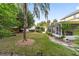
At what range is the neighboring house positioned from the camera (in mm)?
2766

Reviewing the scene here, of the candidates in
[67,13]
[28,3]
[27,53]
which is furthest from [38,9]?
[27,53]

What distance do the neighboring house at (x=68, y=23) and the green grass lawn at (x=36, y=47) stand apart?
119mm

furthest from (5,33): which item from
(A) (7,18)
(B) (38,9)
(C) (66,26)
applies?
(C) (66,26)

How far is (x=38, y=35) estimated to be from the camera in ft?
9.18

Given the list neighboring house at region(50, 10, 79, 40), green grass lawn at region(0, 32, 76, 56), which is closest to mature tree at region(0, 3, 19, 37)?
green grass lawn at region(0, 32, 76, 56)

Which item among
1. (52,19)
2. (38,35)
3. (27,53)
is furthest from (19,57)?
(52,19)

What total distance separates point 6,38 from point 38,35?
1.11 ft

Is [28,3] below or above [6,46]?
above

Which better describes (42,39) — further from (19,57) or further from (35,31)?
(19,57)

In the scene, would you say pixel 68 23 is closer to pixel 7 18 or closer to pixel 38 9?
pixel 38 9

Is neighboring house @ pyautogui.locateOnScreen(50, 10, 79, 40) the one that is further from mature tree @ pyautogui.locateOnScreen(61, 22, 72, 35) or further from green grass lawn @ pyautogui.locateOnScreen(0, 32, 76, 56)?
green grass lawn @ pyautogui.locateOnScreen(0, 32, 76, 56)

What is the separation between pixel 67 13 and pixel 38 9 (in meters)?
0.31

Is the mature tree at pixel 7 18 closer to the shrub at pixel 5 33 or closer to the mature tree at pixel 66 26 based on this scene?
the shrub at pixel 5 33

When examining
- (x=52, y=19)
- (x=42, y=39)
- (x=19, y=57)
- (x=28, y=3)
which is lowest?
(x=19, y=57)
